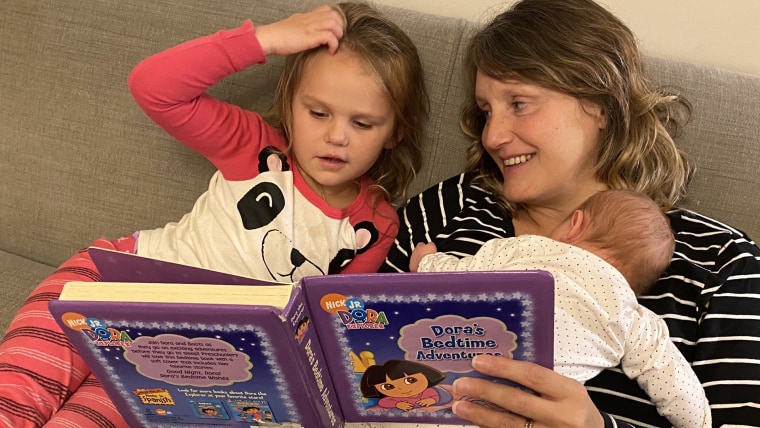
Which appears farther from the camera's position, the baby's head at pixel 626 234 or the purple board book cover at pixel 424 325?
the baby's head at pixel 626 234

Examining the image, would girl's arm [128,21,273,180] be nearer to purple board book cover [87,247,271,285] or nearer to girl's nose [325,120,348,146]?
girl's nose [325,120,348,146]

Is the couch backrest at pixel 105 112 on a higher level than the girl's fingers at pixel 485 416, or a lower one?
higher

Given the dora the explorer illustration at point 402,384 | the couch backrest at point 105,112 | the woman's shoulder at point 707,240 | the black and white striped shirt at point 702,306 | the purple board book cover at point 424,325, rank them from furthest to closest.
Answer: the couch backrest at point 105,112
the woman's shoulder at point 707,240
the black and white striped shirt at point 702,306
the dora the explorer illustration at point 402,384
the purple board book cover at point 424,325

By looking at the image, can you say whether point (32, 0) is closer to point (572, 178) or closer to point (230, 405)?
point (230, 405)

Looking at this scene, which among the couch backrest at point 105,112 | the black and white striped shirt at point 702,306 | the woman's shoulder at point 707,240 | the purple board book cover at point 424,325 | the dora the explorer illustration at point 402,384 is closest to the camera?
the purple board book cover at point 424,325

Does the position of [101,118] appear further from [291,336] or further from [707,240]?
[707,240]

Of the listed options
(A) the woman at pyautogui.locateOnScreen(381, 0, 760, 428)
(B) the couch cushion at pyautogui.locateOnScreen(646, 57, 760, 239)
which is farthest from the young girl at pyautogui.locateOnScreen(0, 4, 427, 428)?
(B) the couch cushion at pyautogui.locateOnScreen(646, 57, 760, 239)

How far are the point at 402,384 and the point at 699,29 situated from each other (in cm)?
114

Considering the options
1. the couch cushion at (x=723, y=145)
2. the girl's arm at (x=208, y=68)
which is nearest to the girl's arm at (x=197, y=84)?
the girl's arm at (x=208, y=68)

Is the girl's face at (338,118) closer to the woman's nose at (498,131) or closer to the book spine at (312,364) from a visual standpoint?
the woman's nose at (498,131)

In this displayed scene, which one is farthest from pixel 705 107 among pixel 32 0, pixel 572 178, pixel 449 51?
pixel 32 0

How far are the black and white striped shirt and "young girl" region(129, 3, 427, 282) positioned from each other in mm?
187

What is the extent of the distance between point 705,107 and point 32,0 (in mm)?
1565

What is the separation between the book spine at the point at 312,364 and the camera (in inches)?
40.7
